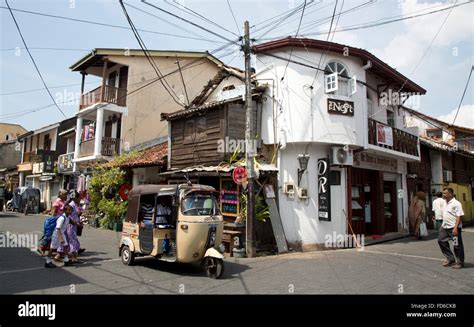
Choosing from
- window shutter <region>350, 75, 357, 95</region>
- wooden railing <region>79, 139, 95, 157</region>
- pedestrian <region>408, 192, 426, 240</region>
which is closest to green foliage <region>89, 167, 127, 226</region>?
wooden railing <region>79, 139, 95, 157</region>

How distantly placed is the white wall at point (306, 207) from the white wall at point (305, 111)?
64cm

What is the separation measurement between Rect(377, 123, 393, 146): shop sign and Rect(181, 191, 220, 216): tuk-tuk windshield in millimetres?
8841

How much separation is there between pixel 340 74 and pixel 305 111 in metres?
2.21

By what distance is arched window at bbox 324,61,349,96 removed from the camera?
12188mm

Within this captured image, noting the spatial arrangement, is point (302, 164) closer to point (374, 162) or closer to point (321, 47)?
point (321, 47)

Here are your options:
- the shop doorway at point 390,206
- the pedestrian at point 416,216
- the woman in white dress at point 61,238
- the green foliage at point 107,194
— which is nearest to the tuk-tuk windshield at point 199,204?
the woman in white dress at point 61,238

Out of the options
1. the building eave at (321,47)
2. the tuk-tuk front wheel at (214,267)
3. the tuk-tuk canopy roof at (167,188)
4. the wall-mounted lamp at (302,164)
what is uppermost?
the building eave at (321,47)

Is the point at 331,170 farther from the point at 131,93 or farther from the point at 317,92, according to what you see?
the point at 131,93

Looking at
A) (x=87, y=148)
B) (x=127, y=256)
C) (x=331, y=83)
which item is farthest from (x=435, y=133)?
(x=127, y=256)

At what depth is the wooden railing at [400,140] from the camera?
1329 centimetres

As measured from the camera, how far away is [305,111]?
38.2 ft

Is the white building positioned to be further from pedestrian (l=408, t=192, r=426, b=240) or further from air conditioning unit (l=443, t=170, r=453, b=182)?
air conditioning unit (l=443, t=170, r=453, b=182)

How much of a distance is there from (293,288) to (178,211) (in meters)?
3.17

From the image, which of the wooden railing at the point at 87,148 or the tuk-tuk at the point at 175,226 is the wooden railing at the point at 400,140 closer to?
the tuk-tuk at the point at 175,226
